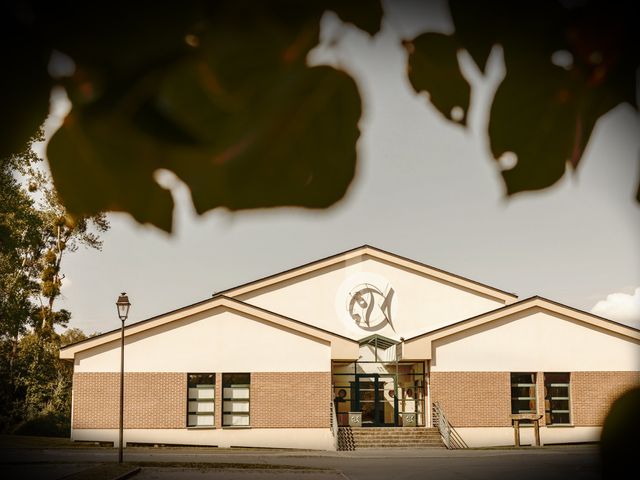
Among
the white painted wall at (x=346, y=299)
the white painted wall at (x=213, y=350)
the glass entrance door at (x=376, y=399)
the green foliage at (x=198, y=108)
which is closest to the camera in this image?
the green foliage at (x=198, y=108)

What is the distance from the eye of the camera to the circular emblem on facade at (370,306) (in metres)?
34.4

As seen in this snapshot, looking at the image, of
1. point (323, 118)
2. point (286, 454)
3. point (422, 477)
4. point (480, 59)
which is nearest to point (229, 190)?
point (323, 118)

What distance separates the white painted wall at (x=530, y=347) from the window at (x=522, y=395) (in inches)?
22.6

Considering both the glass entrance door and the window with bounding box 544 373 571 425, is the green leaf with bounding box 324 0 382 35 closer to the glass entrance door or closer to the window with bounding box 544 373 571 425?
the window with bounding box 544 373 571 425

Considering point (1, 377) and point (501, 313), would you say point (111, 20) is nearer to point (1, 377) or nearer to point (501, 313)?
point (501, 313)

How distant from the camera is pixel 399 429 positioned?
2891 cm

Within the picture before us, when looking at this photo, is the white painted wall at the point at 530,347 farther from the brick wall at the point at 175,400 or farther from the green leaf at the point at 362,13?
the green leaf at the point at 362,13

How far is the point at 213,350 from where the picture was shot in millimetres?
28141

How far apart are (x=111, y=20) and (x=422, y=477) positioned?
739 inches

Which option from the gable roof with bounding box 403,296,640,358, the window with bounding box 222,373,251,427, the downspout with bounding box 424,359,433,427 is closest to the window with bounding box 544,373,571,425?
the gable roof with bounding box 403,296,640,358

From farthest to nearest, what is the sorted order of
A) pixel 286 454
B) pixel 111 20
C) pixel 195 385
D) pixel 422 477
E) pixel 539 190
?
1. pixel 195 385
2. pixel 286 454
3. pixel 422 477
4. pixel 539 190
5. pixel 111 20

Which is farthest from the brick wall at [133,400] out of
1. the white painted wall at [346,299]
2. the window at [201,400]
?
the white painted wall at [346,299]

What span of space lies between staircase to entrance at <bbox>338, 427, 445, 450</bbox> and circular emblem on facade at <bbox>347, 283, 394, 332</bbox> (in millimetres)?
6415

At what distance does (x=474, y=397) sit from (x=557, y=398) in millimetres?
3230
